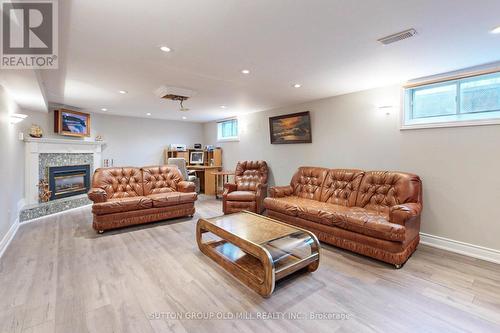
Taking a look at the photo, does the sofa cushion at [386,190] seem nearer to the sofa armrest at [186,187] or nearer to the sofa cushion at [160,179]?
the sofa armrest at [186,187]

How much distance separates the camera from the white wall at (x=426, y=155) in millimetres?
2750

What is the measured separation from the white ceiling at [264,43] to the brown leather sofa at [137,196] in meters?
1.57

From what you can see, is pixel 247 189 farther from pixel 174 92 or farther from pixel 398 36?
pixel 398 36

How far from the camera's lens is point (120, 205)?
11.9 ft

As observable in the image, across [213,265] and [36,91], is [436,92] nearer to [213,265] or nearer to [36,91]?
[213,265]

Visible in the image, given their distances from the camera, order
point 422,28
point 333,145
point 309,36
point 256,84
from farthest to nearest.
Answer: point 333,145, point 256,84, point 309,36, point 422,28

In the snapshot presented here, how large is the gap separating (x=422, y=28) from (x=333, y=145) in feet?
8.04

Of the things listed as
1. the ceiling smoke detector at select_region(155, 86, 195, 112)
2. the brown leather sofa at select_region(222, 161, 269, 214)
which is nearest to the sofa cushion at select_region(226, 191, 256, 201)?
the brown leather sofa at select_region(222, 161, 269, 214)

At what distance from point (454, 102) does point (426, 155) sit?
0.75 meters

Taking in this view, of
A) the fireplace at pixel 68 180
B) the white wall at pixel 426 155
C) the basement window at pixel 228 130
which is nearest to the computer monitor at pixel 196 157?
the basement window at pixel 228 130

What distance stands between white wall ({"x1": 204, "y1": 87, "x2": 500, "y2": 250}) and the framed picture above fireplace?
484cm

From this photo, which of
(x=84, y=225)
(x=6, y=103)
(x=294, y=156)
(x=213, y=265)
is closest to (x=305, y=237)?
(x=213, y=265)

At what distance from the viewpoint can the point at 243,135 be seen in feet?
20.4

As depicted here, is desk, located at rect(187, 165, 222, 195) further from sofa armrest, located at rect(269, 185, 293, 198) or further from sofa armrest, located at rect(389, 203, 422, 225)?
sofa armrest, located at rect(389, 203, 422, 225)
